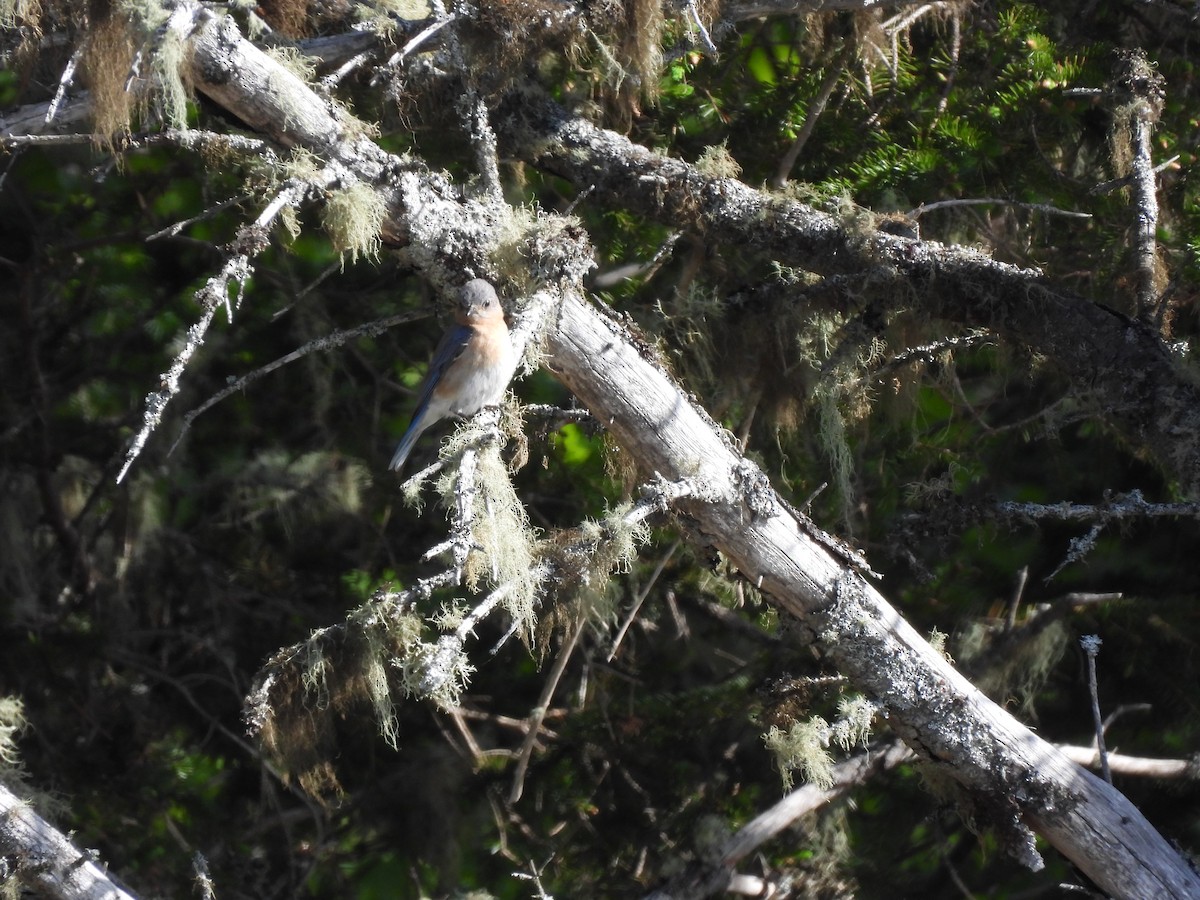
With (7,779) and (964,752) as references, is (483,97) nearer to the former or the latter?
(964,752)

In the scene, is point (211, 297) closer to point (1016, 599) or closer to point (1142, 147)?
point (1142, 147)

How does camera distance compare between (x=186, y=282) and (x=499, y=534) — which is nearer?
(x=499, y=534)

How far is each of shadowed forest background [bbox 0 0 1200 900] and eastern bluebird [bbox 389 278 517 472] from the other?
0.17m

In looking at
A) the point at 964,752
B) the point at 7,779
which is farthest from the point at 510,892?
the point at 964,752

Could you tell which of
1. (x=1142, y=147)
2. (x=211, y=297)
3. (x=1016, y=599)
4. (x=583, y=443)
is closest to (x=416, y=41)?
(x=211, y=297)

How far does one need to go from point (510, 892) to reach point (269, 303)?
2387 millimetres

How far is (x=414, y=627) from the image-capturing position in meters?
2.58

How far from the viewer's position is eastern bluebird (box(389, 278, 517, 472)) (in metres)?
3.00

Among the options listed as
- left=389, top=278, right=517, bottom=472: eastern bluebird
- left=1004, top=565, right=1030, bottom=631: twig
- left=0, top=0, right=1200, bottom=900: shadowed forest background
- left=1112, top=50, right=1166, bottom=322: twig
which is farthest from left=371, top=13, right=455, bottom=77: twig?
left=1004, top=565, right=1030, bottom=631: twig

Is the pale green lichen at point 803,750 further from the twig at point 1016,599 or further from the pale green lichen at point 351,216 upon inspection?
the pale green lichen at point 351,216

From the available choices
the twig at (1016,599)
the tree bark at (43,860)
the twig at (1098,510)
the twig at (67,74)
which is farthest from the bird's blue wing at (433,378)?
the twig at (1016,599)

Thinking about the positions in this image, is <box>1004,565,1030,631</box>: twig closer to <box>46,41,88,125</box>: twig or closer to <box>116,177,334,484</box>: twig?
<box>116,177,334,484</box>: twig

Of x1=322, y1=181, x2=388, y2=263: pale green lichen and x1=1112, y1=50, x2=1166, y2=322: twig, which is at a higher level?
x1=322, y1=181, x2=388, y2=263: pale green lichen

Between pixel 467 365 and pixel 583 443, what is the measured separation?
0.71 m
